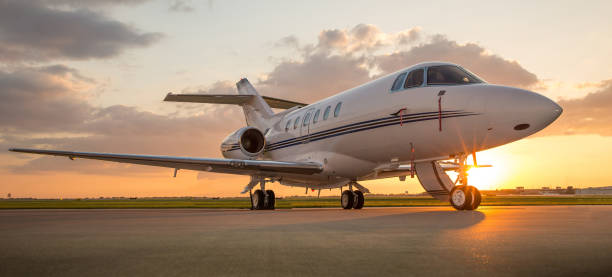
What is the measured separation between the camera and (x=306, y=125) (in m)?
17.2

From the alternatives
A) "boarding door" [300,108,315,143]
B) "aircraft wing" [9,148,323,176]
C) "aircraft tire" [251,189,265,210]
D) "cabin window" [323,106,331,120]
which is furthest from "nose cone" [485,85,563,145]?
"aircraft tire" [251,189,265,210]

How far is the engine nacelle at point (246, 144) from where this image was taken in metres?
19.4

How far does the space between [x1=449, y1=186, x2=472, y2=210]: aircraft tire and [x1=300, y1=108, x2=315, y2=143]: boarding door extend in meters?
6.30

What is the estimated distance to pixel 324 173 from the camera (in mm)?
16344

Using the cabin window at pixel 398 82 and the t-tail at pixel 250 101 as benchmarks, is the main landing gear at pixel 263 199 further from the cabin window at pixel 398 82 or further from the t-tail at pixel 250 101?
the cabin window at pixel 398 82

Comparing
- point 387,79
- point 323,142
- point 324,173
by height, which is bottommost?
point 324,173

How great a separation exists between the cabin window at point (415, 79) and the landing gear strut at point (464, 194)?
2.22 meters

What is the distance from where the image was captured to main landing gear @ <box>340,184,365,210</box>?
17.8 metres

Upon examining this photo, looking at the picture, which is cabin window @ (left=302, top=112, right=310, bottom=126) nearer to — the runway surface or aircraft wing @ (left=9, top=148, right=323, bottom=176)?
aircraft wing @ (left=9, top=148, right=323, bottom=176)

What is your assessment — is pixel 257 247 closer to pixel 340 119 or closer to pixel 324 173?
pixel 340 119

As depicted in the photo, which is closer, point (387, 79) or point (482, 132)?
point (482, 132)

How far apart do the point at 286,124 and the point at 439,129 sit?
865 cm

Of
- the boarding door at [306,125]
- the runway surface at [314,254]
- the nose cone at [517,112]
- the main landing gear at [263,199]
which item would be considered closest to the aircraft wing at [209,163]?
the main landing gear at [263,199]

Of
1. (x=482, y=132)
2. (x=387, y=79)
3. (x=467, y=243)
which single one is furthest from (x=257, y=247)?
(x=387, y=79)
